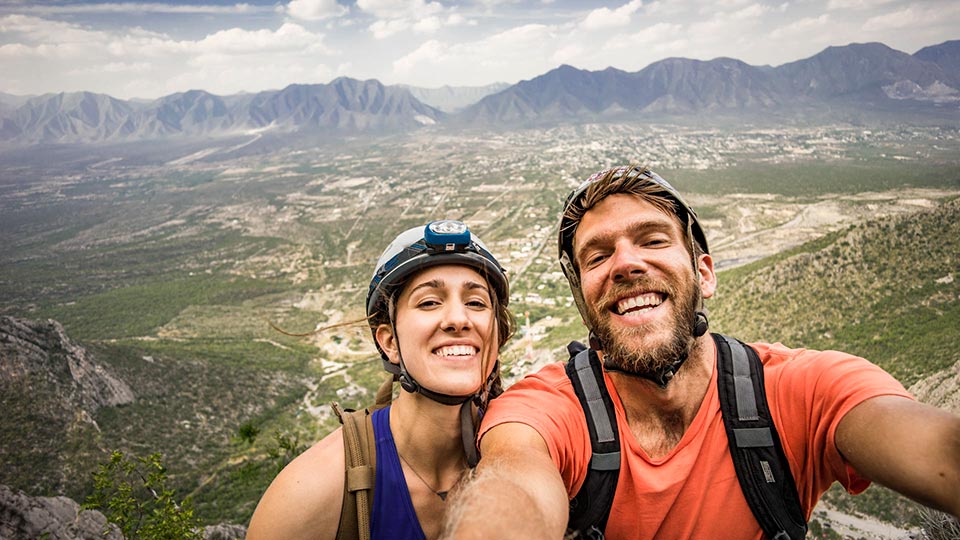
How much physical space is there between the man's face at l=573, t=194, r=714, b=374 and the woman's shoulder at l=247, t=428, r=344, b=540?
7.01ft

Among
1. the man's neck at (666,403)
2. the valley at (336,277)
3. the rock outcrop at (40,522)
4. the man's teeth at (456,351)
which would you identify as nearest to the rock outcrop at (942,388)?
the valley at (336,277)

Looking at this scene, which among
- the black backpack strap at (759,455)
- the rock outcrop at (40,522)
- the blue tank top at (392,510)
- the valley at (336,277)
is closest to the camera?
the black backpack strap at (759,455)

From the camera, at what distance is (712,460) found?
2.99m

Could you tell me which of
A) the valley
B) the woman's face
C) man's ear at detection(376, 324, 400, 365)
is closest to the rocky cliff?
the valley

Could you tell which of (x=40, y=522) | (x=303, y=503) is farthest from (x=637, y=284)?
(x=40, y=522)

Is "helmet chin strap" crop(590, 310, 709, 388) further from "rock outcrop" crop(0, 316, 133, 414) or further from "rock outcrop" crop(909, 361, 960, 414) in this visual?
"rock outcrop" crop(0, 316, 133, 414)

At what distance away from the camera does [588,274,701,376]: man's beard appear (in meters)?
3.16

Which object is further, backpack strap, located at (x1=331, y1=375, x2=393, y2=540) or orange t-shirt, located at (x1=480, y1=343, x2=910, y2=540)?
backpack strap, located at (x1=331, y1=375, x2=393, y2=540)

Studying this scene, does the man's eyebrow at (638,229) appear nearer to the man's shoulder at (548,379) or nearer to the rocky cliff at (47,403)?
the man's shoulder at (548,379)

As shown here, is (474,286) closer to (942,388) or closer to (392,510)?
(392,510)

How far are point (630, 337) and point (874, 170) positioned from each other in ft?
569

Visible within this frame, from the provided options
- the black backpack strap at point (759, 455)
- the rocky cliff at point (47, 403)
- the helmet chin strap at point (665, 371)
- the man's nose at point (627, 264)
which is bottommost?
the rocky cliff at point (47, 403)

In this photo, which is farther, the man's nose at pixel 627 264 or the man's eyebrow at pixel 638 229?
the man's eyebrow at pixel 638 229

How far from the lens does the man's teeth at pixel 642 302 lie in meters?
3.35
